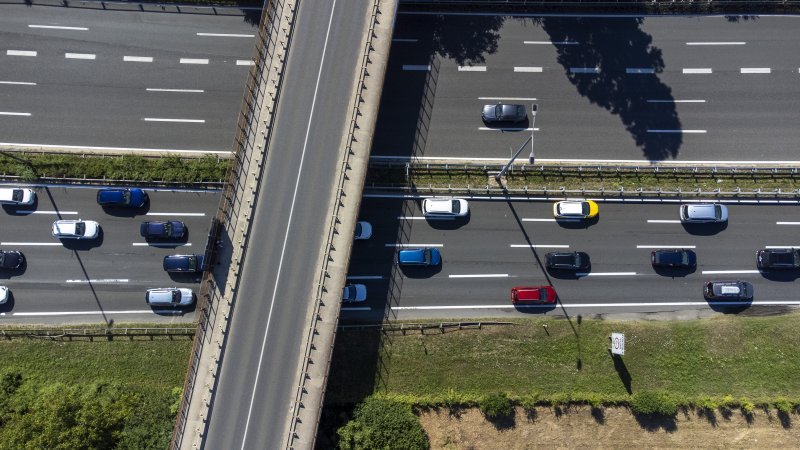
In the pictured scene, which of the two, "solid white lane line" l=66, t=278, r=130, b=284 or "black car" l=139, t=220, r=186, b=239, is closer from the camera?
"black car" l=139, t=220, r=186, b=239

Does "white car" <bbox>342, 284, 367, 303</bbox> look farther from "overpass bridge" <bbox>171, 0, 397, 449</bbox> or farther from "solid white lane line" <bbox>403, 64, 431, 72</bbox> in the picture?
"solid white lane line" <bbox>403, 64, 431, 72</bbox>

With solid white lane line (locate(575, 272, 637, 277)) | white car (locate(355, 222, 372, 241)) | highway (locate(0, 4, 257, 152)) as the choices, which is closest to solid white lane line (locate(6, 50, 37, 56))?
highway (locate(0, 4, 257, 152))

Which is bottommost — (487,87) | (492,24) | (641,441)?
(641,441)

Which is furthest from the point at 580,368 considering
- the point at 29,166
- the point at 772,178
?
the point at 29,166

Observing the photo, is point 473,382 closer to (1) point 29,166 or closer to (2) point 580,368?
(2) point 580,368

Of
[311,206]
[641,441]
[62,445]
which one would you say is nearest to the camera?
[62,445]
